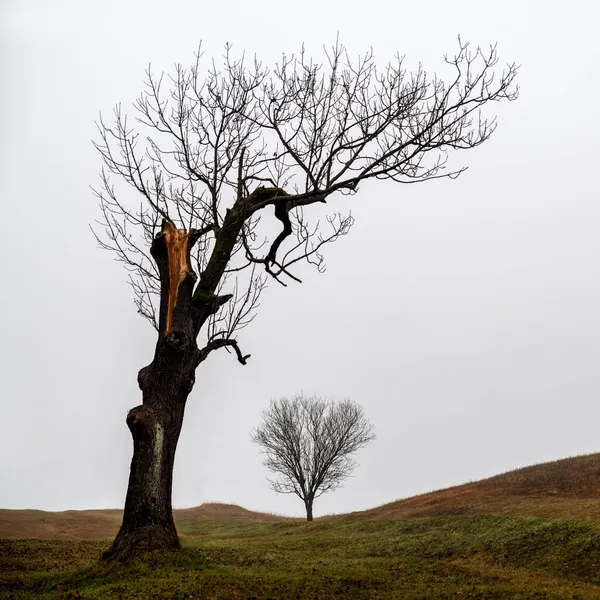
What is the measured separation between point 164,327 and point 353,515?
88.9 feet

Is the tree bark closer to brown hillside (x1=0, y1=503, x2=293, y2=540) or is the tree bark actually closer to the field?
the field

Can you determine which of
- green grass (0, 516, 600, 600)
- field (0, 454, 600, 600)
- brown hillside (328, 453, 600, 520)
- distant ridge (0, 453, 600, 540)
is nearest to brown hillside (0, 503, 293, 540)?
distant ridge (0, 453, 600, 540)

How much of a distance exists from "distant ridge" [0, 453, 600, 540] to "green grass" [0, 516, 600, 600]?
235cm

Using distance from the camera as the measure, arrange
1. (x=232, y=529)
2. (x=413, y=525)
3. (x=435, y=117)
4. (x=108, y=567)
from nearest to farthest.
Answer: (x=108, y=567)
(x=435, y=117)
(x=413, y=525)
(x=232, y=529)

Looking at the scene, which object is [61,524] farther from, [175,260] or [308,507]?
[175,260]

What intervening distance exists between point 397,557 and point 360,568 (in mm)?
4588

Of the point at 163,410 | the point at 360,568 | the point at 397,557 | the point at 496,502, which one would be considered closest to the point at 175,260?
the point at 163,410

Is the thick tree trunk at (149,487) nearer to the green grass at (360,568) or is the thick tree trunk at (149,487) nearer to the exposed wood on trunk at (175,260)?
the green grass at (360,568)

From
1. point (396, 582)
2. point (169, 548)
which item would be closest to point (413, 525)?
point (396, 582)

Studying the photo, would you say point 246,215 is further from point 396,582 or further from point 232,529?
point 232,529

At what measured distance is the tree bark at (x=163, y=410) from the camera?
11.2 meters

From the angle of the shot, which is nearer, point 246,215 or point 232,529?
point 246,215

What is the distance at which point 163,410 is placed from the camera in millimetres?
12039

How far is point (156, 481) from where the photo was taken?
11461mm
